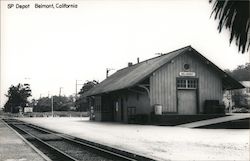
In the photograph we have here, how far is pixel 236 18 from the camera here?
5410mm

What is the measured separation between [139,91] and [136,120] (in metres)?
2.24

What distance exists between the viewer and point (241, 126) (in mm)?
21672

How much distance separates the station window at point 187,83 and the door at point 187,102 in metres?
0.32

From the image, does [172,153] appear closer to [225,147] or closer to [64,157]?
[225,147]

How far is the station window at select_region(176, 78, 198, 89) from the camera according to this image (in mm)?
28469

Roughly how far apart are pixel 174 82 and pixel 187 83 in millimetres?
1227

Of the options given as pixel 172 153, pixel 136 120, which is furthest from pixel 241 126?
pixel 172 153

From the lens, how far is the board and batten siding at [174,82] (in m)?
27.7

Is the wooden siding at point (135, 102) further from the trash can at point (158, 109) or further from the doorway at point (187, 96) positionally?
the doorway at point (187, 96)

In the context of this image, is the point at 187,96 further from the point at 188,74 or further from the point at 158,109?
the point at 158,109

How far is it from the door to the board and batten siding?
38 centimetres

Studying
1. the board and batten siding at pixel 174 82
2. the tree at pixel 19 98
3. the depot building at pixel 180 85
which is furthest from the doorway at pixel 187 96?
the tree at pixel 19 98

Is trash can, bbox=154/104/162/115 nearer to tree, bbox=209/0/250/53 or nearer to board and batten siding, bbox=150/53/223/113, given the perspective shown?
board and batten siding, bbox=150/53/223/113

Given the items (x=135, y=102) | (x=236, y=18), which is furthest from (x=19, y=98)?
(x=236, y=18)
